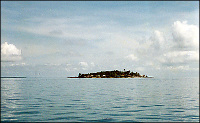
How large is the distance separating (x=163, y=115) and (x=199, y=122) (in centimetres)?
605

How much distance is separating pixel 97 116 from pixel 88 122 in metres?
4.38

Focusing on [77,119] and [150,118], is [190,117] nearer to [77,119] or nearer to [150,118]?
[150,118]

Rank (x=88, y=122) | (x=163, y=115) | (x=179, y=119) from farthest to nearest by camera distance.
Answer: (x=163, y=115) → (x=179, y=119) → (x=88, y=122)

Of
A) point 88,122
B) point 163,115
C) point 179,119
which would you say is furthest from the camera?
point 163,115

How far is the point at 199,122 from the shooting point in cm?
3138

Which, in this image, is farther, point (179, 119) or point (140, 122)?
point (179, 119)

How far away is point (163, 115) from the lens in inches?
1414

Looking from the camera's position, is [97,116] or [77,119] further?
[97,116]

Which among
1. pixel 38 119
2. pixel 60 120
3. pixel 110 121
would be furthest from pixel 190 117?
pixel 38 119

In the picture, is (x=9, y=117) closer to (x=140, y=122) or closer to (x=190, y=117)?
(x=140, y=122)

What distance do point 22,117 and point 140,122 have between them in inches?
740

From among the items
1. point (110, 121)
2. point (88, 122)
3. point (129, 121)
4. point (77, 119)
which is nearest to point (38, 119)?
point (77, 119)

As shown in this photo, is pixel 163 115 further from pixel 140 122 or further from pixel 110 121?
pixel 110 121

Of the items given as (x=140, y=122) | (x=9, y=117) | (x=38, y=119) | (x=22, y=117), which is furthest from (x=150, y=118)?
(x=9, y=117)
